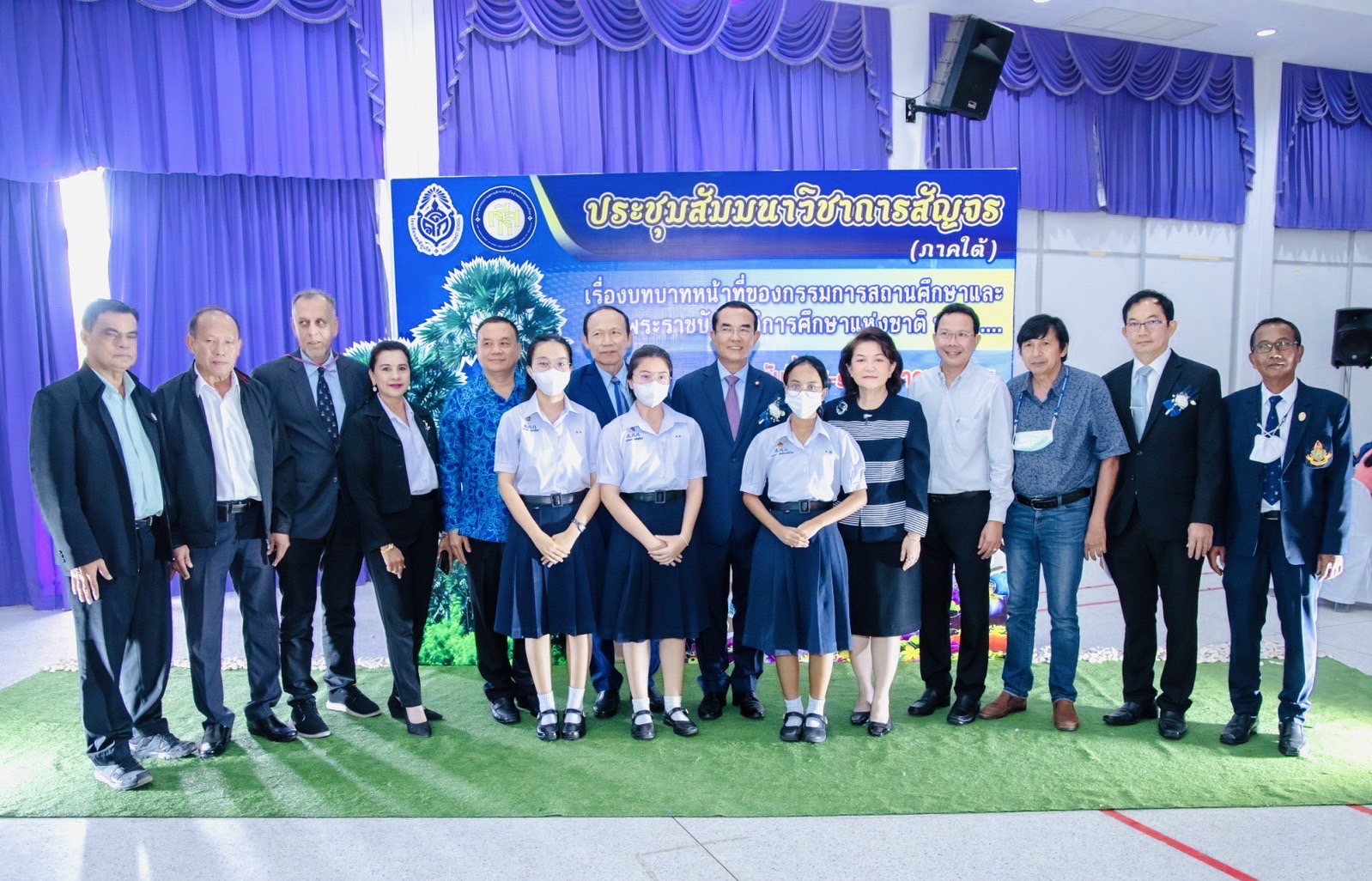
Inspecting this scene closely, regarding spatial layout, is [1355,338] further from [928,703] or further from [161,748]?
[161,748]

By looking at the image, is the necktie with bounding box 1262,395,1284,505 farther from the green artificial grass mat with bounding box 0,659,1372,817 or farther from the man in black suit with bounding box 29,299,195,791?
the man in black suit with bounding box 29,299,195,791

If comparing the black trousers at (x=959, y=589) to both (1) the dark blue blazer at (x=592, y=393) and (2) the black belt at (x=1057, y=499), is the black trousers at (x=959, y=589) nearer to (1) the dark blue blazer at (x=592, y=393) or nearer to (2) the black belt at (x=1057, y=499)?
(2) the black belt at (x=1057, y=499)

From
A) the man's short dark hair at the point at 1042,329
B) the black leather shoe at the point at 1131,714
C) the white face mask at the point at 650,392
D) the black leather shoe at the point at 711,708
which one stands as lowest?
the black leather shoe at the point at 1131,714

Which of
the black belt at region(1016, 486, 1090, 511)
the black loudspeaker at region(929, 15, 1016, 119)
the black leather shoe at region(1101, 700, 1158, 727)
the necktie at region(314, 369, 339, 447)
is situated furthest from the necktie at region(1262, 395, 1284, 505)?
the black loudspeaker at region(929, 15, 1016, 119)

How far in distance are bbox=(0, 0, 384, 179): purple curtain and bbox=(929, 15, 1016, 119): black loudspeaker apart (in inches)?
144

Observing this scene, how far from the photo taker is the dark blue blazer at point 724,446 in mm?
3262

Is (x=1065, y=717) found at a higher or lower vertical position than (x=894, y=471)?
lower

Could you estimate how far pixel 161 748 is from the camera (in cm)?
305

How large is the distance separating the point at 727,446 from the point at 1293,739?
83.0 inches

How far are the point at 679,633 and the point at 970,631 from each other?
3.54ft

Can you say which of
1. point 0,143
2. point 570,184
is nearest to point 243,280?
point 0,143

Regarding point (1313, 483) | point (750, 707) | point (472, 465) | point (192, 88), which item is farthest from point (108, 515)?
point (1313, 483)

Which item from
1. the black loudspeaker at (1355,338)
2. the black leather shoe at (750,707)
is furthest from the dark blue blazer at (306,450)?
the black loudspeaker at (1355,338)

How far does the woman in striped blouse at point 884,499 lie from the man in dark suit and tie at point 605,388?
837 mm
